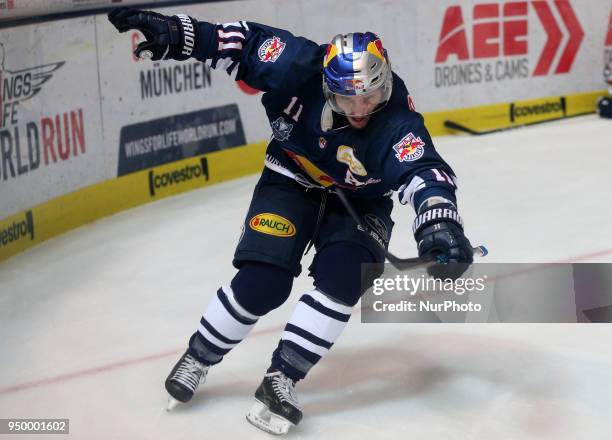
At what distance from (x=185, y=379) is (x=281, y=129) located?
2.82 feet

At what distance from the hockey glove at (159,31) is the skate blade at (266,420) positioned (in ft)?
3.71

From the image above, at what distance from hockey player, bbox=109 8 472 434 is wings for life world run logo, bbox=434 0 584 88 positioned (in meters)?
4.70

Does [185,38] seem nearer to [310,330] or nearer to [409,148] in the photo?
[409,148]

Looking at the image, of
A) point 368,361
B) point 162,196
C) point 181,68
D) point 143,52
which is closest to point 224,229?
point 162,196

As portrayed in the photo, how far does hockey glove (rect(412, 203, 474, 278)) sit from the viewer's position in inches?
111

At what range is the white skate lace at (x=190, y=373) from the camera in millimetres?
3422

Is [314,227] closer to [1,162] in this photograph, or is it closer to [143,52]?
[143,52]

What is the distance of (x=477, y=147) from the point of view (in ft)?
24.8

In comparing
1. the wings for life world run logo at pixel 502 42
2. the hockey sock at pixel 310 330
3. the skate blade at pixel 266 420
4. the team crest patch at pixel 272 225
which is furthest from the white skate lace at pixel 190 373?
the wings for life world run logo at pixel 502 42

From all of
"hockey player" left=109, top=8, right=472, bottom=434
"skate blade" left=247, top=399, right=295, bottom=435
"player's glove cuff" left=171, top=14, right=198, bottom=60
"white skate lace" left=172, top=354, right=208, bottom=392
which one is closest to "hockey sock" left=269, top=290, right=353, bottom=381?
"hockey player" left=109, top=8, right=472, bottom=434

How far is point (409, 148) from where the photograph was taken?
10.1ft

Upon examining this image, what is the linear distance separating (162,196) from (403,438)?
3.57 meters

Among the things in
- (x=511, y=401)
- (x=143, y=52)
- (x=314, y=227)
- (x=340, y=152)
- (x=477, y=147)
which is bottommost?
(x=477, y=147)

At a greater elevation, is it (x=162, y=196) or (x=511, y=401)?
(x=511, y=401)
